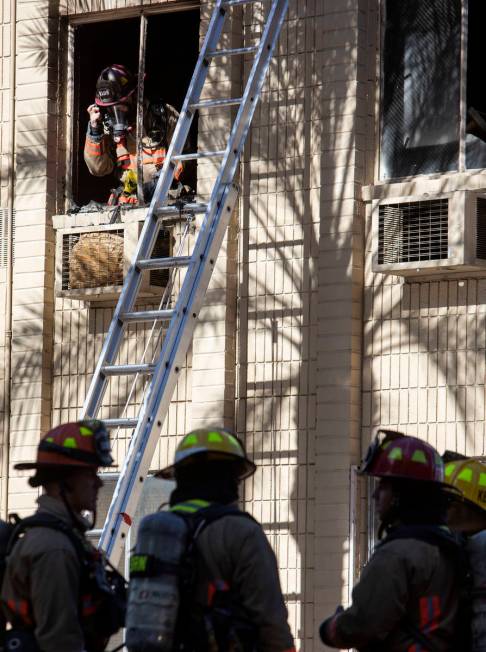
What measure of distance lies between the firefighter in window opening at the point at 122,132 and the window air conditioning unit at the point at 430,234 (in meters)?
2.59

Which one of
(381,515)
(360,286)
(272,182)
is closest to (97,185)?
(272,182)

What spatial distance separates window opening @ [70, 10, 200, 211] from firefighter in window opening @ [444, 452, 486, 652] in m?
6.68

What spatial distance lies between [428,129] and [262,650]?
21.3ft

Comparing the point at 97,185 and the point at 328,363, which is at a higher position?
the point at 97,185

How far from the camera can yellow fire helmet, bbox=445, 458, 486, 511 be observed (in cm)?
840

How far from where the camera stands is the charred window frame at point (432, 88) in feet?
42.2

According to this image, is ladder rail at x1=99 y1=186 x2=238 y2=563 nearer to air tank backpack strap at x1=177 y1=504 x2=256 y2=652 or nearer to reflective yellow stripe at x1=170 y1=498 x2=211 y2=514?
reflective yellow stripe at x1=170 y1=498 x2=211 y2=514

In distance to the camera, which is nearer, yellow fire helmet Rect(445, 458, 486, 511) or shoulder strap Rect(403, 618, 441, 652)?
shoulder strap Rect(403, 618, 441, 652)

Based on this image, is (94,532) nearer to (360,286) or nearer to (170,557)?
(360,286)

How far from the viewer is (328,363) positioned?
42.5ft

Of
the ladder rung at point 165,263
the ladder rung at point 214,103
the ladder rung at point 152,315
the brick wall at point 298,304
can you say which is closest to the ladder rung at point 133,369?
the ladder rung at point 152,315

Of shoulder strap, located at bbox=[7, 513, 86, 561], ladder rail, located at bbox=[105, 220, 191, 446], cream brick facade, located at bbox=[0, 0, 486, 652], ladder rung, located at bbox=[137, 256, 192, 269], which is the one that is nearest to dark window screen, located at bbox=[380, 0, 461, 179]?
cream brick facade, located at bbox=[0, 0, 486, 652]

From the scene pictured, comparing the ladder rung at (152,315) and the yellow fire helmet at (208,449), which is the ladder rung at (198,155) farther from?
→ the yellow fire helmet at (208,449)

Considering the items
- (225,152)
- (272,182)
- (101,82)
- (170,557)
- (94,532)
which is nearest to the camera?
(170,557)
